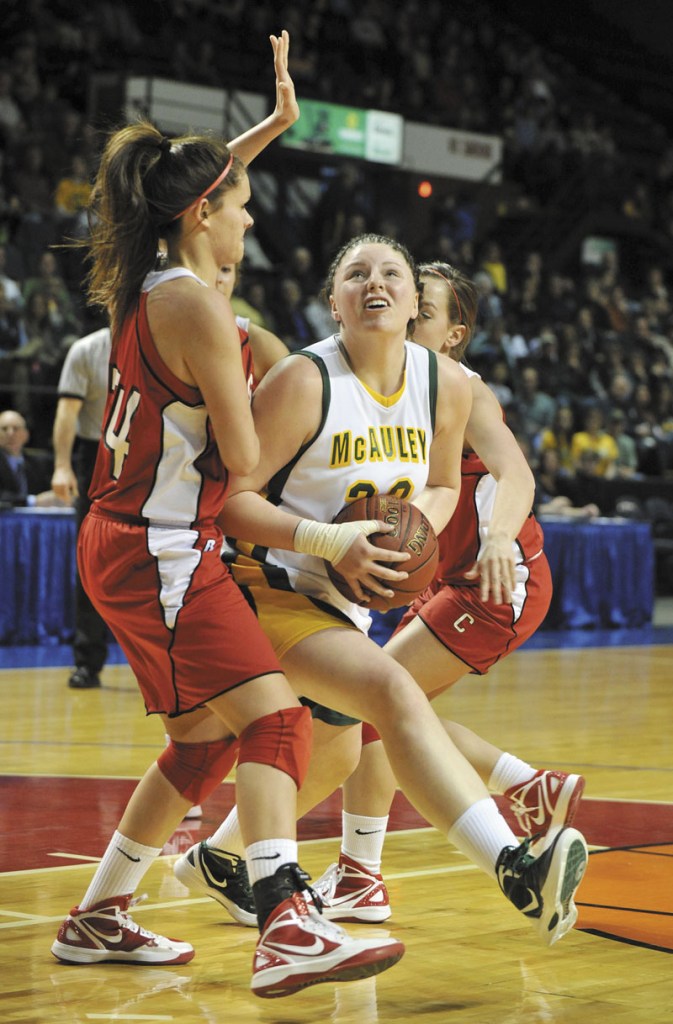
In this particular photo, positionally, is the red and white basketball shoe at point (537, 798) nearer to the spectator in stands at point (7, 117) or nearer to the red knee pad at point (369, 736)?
the red knee pad at point (369, 736)

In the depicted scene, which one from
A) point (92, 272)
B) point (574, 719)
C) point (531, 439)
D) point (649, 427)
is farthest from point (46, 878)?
point (649, 427)

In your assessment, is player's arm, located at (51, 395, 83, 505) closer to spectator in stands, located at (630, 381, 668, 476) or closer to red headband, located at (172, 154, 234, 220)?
red headband, located at (172, 154, 234, 220)

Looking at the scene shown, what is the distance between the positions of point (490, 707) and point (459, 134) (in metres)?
13.7

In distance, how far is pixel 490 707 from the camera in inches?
313

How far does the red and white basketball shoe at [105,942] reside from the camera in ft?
10.8

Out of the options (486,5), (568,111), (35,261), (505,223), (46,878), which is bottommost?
(46,878)

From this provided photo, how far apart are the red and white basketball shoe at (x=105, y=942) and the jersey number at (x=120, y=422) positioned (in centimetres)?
93

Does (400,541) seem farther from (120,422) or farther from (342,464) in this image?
(120,422)

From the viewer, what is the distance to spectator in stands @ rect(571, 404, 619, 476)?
572 inches

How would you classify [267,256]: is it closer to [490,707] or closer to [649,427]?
[649,427]

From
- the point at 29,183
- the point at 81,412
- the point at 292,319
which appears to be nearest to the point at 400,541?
the point at 81,412

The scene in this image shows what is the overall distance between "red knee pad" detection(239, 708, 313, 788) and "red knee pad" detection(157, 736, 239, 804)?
0.24m

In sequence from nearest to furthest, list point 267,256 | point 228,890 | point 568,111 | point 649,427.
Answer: point 228,890
point 649,427
point 267,256
point 568,111

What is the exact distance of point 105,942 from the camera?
3285 mm
